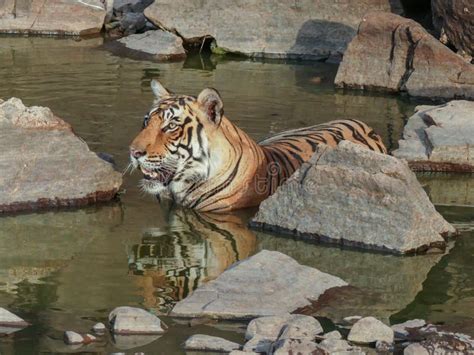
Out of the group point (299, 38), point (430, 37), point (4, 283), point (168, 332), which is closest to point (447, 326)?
point (168, 332)

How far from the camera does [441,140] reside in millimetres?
9492

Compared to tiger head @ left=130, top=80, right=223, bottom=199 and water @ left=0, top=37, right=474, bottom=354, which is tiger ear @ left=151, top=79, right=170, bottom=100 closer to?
tiger head @ left=130, top=80, right=223, bottom=199

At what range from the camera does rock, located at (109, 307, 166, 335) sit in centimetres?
587

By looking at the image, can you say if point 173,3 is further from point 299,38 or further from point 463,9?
point 463,9

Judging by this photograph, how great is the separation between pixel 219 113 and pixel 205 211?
616mm

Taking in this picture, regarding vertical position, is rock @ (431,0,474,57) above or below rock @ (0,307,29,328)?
above

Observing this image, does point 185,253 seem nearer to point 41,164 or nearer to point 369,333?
point 41,164

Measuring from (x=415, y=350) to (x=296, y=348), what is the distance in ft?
1.68

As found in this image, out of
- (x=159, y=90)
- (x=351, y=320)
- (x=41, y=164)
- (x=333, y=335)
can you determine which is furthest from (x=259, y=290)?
(x=159, y=90)

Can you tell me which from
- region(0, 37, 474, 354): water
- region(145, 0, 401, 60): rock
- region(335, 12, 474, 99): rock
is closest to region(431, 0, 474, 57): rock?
region(335, 12, 474, 99): rock

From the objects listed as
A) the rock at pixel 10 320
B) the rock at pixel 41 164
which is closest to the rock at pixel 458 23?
the rock at pixel 41 164

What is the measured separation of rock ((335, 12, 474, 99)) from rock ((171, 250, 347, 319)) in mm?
5937

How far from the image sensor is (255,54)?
14.3 meters

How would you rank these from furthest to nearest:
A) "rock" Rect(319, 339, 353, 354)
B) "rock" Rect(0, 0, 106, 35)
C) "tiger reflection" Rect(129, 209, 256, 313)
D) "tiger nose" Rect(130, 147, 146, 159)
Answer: "rock" Rect(0, 0, 106, 35), "tiger nose" Rect(130, 147, 146, 159), "tiger reflection" Rect(129, 209, 256, 313), "rock" Rect(319, 339, 353, 354)
